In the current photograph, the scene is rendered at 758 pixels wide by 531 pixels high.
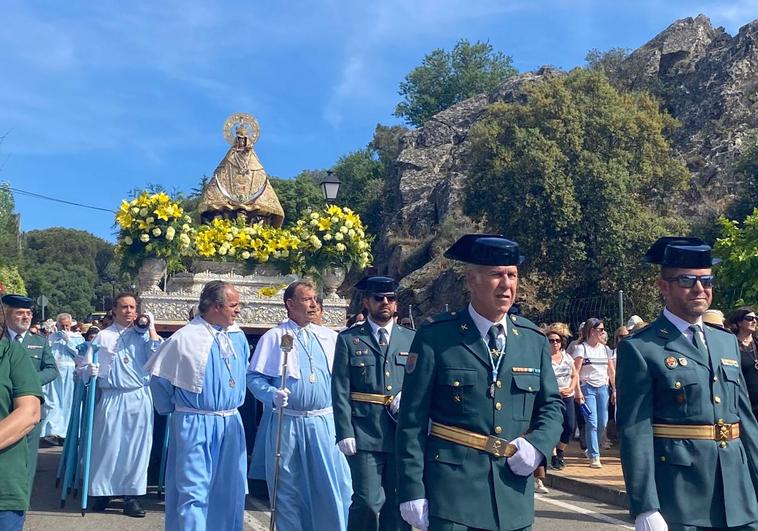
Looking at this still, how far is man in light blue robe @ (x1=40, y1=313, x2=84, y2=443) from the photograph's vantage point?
571 inches

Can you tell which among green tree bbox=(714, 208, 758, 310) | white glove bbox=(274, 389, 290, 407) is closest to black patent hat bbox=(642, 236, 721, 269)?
white glove bbox=(274, 389, 290, 407)

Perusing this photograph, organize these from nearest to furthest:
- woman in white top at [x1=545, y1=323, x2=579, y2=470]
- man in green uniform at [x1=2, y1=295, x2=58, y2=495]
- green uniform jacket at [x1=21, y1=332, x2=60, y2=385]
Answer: man in green uniform at [x1=2, y1=295, x2=58, y2=495]
green uniform jacket at [x1=21, y1=332, x2=60, y2=385]
woman in white top at [x1=545, y1=323, x2=579, y2=470]

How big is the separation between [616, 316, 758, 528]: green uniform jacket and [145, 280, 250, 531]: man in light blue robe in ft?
10.9

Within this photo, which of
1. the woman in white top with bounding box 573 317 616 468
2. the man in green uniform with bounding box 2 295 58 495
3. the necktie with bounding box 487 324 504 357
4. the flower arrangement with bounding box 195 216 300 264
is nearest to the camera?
the necktie with bounding box 487 324 504 357

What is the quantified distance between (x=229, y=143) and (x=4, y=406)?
14.2 metres

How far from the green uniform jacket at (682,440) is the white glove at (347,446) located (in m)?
2.28

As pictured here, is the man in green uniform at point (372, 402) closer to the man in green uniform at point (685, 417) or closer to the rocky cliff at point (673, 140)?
the man in green uniform at point (685, 417)

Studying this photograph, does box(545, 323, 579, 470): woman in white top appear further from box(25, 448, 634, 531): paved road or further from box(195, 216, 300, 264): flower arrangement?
box(195, 216, 300, 264): flower arrangement

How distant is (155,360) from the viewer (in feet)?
22.3

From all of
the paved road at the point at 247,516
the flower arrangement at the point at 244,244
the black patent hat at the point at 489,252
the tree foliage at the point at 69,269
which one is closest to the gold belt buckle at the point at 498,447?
the black patent hat at the point at 489,252

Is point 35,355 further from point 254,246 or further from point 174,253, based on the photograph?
point 254,246

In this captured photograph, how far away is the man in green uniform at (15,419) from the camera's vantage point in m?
4.04

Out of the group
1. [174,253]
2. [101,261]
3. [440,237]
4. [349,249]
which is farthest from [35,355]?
[101,261]

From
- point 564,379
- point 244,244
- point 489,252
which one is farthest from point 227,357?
point 244,244
